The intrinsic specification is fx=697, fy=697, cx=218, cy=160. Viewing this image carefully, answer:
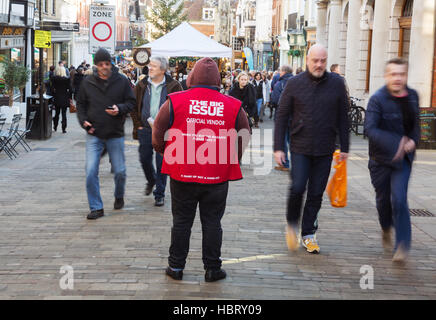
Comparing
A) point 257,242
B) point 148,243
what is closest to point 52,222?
point 148,243

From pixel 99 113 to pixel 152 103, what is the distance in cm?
94

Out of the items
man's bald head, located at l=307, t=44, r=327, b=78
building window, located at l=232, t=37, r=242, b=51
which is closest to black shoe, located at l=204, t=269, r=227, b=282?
man's bald head, located at l=307, t=44, r=327, b=78

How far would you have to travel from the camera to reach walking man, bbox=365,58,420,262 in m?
6.13

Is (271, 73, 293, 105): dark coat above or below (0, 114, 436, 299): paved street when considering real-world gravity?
above

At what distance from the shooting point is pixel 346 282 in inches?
226

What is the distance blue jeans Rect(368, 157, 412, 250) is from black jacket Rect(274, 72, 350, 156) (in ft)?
1.62

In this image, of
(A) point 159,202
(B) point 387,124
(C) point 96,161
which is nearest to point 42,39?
(A) point 159,202

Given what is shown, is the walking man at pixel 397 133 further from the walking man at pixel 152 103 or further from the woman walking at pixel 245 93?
the woman walking at pixel 245 93

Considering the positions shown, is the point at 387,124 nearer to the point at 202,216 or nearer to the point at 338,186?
the point at 338,186

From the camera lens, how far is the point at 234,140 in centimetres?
539

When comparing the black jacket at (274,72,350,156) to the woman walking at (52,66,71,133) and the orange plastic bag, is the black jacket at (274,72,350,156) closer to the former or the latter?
the orange plastic bag

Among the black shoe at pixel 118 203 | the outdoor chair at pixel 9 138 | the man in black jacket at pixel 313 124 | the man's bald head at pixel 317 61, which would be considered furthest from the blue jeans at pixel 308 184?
the outdoor chair at pixel 9 138

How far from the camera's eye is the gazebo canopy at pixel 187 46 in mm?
21109

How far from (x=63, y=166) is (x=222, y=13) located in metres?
85.0
